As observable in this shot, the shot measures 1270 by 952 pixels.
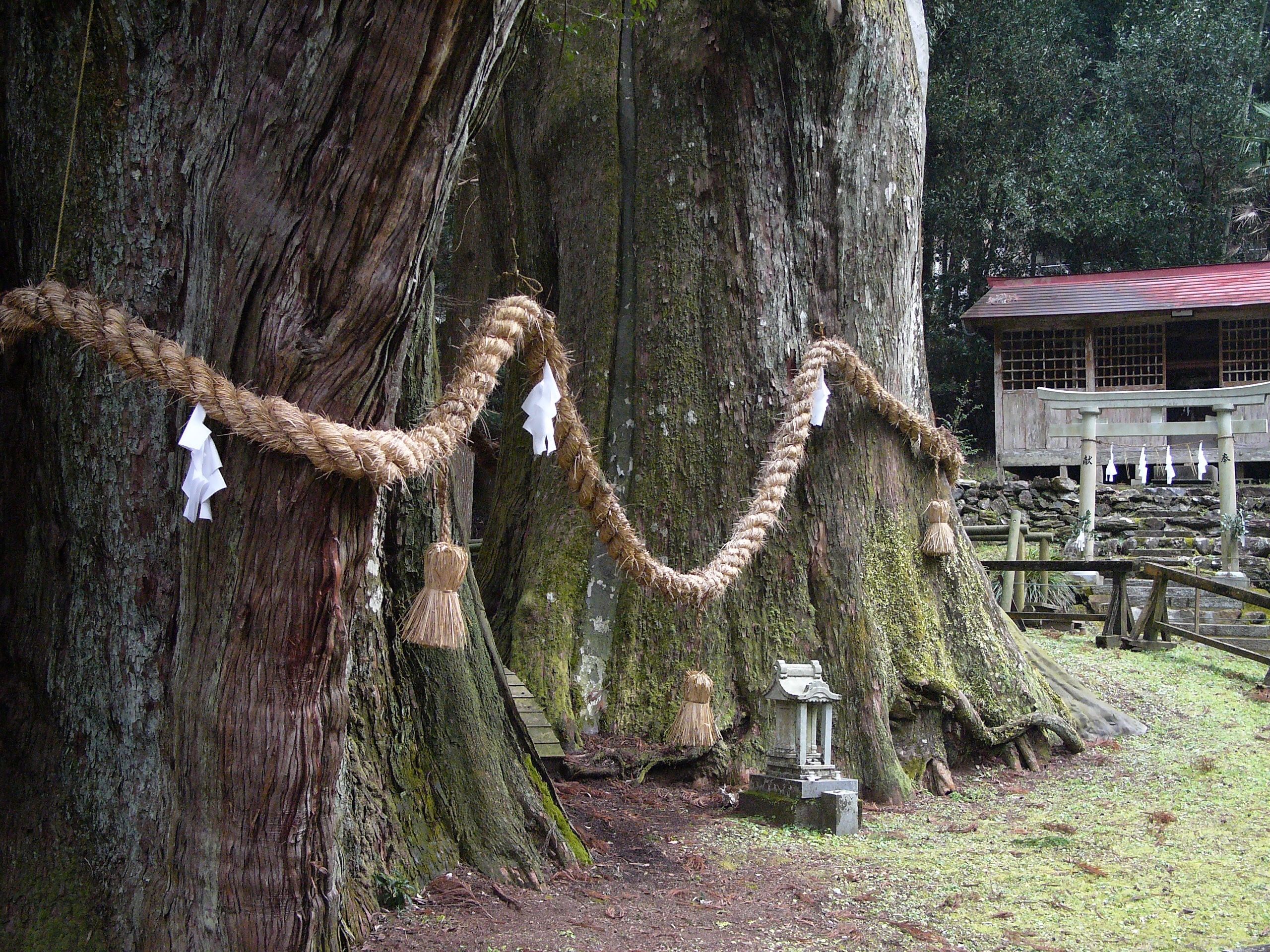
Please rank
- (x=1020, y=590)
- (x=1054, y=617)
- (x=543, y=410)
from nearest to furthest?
(x=543, y=410)
(x=1054, y=617)
(x=1020, y=590)

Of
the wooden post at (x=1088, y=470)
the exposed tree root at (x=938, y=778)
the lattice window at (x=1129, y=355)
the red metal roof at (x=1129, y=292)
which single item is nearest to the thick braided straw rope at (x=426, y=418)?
the exposed tree root at (x=938, y=778)

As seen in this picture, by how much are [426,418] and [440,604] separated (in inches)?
17.1

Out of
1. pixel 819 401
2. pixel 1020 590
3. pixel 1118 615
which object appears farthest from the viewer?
pixel 1020 590

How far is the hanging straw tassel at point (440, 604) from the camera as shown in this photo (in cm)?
252

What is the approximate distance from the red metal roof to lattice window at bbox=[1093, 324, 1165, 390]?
683mm

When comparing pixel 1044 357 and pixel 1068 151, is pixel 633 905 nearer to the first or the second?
pixel 1044 357

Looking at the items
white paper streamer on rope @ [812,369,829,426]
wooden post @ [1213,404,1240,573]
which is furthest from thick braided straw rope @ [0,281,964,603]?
wooden post @ [1213,404,1240,573]

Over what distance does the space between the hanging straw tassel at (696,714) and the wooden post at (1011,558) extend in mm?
6569

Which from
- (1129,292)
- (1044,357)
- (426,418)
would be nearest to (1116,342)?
(1129,292)

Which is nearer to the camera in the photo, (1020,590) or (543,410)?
(543,410)

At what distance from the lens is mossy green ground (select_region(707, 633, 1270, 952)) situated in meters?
3.29

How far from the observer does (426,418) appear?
2502 mm

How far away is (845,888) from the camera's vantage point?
359cm

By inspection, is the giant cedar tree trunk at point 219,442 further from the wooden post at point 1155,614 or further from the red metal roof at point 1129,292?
the red metal roof at point 1129,292
